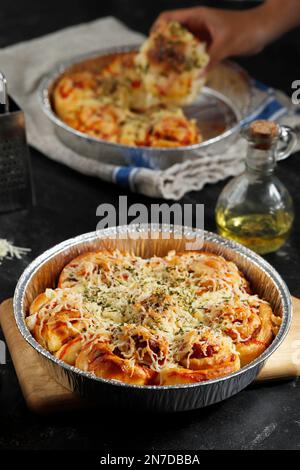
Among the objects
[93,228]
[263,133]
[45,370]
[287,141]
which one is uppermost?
[263,133]

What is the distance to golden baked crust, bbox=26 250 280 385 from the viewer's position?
1648mm

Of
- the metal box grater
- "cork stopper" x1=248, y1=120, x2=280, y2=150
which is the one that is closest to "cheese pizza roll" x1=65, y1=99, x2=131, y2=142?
the metal box grater

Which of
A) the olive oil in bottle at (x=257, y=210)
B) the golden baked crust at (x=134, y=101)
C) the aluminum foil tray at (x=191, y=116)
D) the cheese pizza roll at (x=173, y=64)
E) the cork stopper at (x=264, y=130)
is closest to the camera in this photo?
the cork stopper at (x=264, y=130)

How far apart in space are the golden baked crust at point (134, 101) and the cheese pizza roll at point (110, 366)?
1.13 metres

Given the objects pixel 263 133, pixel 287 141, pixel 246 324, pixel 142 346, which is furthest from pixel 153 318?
pixel 287 141

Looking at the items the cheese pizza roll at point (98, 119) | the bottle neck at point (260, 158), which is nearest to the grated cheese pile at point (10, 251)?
the cheese pizza roll at point (98, 119)

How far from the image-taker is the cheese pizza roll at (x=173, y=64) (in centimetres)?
281

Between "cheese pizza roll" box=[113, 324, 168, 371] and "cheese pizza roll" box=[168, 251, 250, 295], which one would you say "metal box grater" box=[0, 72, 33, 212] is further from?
"cheese pizza roll" box=[113, 324, 168, 371]

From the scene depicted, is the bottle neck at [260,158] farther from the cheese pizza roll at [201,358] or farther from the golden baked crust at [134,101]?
the cheese pizza roll at [201,358]

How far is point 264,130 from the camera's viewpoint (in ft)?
6.88

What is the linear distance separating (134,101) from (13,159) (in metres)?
0.66

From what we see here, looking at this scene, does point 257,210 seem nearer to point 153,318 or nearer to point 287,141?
point 287,141

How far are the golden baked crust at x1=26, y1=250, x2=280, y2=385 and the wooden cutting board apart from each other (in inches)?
2.8

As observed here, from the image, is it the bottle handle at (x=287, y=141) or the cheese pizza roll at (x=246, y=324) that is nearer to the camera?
the cheese pizza roll at (x=246, y=324)
